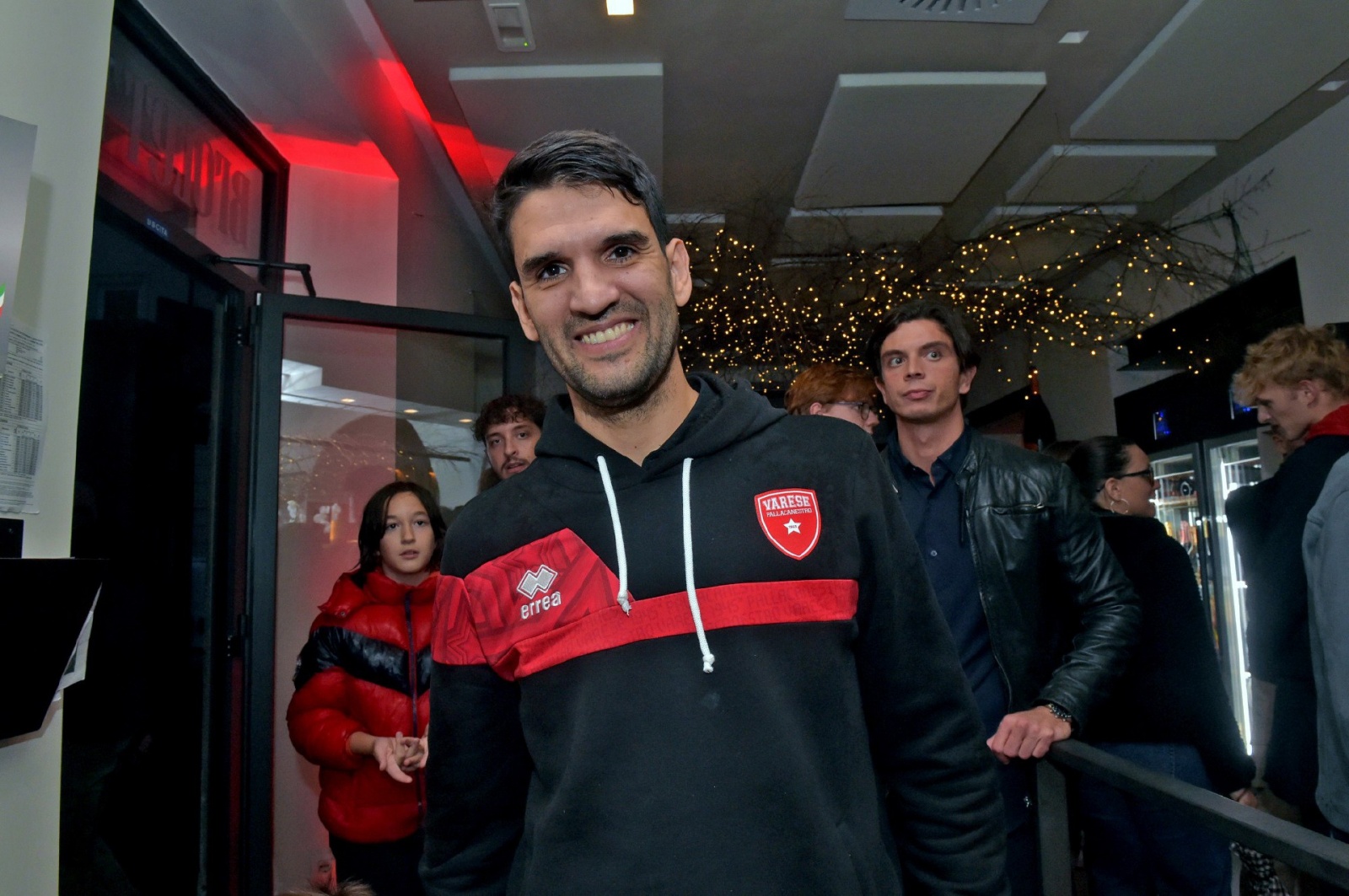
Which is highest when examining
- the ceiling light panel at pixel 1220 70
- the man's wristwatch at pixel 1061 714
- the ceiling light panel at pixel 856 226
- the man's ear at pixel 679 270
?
A: the ceiling light panel at pixel 1220 70

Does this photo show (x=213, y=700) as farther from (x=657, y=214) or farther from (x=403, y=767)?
(x=657, y=214)

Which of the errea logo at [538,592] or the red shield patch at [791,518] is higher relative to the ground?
the red shield patch at [791,518]

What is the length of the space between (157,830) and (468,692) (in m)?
1.94

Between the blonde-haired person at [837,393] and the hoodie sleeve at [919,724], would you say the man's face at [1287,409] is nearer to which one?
the blonde-haired person at [837,393]

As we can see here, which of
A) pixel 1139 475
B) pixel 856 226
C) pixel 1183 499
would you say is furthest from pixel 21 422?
pixel 1183 499

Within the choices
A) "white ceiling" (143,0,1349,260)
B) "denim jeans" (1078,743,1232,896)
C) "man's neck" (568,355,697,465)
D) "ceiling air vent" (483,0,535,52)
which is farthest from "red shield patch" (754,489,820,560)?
"ceiling air vent" (483,0,535,52)

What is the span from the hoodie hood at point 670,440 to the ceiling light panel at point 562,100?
8.30 ft

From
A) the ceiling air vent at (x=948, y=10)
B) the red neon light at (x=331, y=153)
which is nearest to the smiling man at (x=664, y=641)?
the ceiling air vent at (x=948, y=10)

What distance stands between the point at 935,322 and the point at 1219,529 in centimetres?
366

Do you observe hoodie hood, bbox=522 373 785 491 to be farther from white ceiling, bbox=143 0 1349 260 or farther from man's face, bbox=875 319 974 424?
white ceiling, bbox=143 0 1349 260

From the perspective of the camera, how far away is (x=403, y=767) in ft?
6.66

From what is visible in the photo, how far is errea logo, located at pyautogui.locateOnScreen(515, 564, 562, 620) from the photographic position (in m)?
0.97

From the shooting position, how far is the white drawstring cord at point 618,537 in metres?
0.94

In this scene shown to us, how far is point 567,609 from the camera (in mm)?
963
